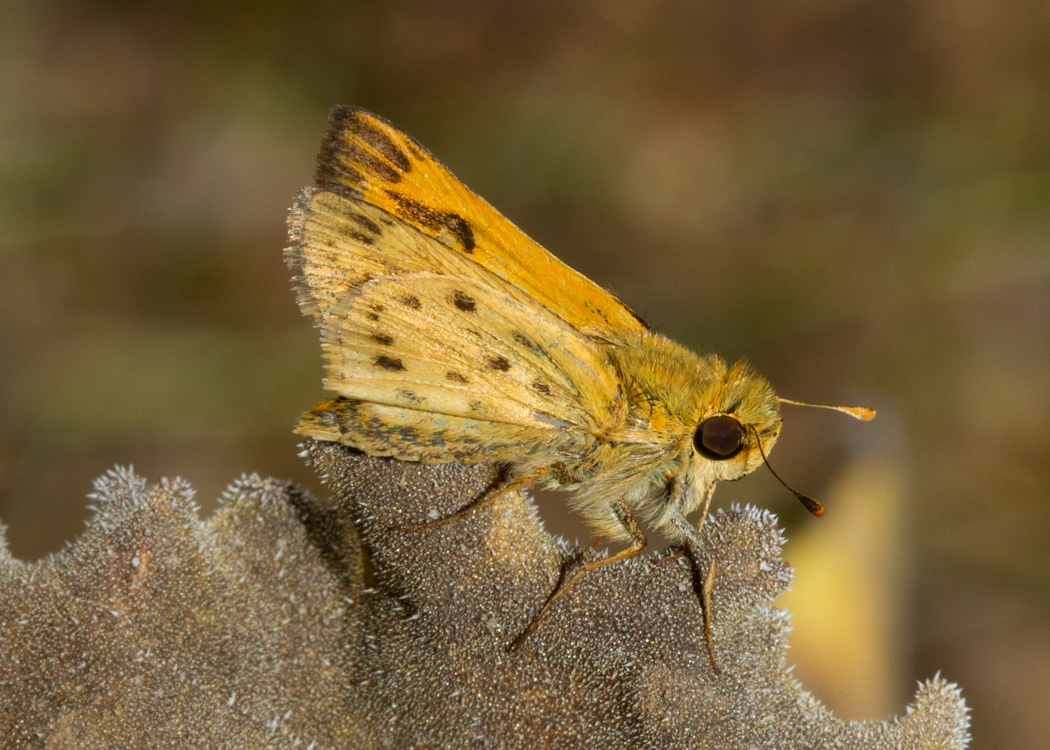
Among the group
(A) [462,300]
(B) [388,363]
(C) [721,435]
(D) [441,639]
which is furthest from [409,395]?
(C) [721,435]

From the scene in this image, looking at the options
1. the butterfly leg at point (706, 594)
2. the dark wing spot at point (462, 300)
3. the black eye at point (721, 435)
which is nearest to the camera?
the butterfly leg at point (706, 594)

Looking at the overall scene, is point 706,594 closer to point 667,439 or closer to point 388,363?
point 667,439

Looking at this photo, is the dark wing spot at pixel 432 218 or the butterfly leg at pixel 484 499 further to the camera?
the dark wing spot at pixel 432 218

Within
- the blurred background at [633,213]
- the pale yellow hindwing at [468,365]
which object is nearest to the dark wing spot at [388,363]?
the pale yellow hindwing at [468,365]

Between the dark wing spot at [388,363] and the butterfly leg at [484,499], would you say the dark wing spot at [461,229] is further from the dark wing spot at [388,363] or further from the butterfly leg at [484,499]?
the butterfly leg at [484,499]

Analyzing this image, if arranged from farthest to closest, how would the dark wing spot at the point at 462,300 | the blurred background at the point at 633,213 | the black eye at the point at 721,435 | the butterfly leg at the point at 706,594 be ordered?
1. the blurred background at the point at 633,213
2. the dark wing spot at the point at 462,300
3. the black eye at the point at 721,435
4. the butterfly leg at the point at 706,594

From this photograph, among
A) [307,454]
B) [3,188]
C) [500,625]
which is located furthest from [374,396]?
[3,188]
